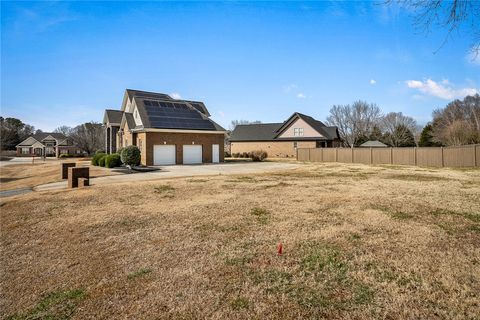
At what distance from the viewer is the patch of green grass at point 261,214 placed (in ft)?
22.0

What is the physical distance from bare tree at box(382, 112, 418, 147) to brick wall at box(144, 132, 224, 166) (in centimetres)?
4400

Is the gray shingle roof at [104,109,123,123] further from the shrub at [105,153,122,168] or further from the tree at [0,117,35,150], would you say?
→ the tree at [0,117,35,150]

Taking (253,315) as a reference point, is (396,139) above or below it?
above

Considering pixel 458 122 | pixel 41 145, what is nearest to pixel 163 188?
pixel 458 122

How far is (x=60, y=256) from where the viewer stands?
15.5 feet

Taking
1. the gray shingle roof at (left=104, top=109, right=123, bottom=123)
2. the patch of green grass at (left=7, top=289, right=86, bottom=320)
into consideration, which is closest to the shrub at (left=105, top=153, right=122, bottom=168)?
the gray shingle roof at (left=104, top=109, right=123, bottom=123)

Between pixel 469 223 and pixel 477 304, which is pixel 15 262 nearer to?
pixel 477 304

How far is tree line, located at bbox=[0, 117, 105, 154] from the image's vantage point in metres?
53.2

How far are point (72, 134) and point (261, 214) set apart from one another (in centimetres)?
7274

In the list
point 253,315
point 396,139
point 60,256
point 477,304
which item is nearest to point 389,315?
point 477,304

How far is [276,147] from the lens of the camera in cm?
4294

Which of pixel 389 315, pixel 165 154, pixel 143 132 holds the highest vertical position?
pixel 143 132

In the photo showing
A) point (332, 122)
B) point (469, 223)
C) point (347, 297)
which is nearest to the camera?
point (347, 297)

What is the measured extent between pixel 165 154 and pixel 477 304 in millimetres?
24186
